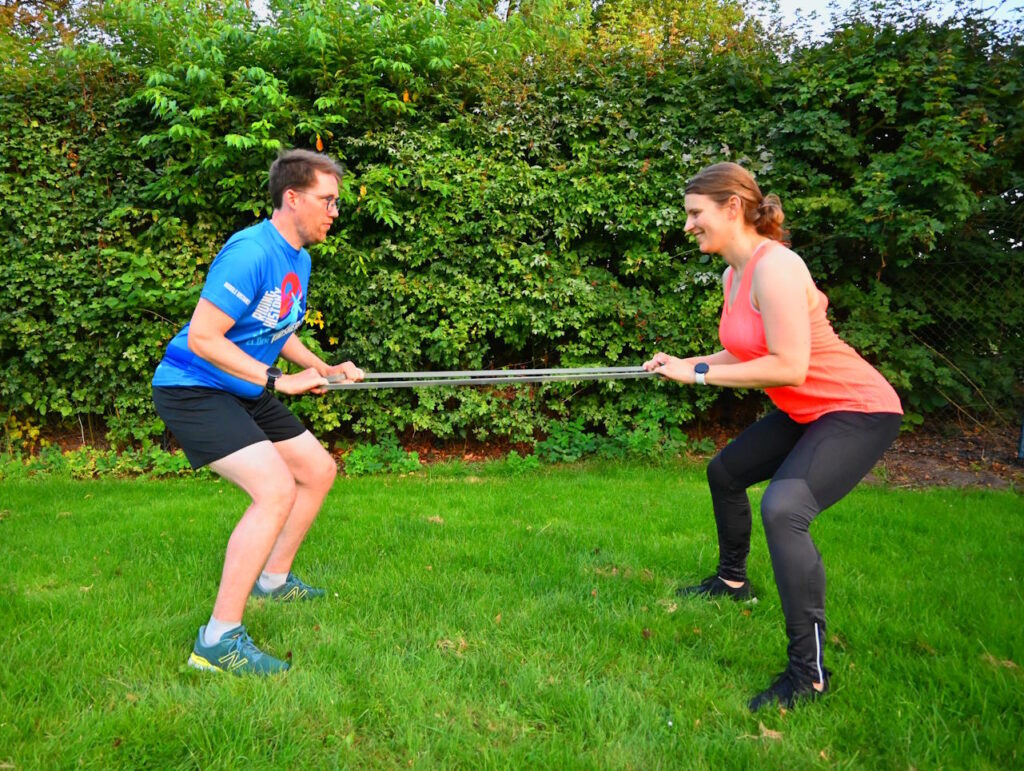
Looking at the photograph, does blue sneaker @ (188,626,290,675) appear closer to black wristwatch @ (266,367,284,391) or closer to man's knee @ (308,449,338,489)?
man's knee @ (308,449,338,489)

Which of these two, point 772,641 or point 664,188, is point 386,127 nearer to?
point 664,188

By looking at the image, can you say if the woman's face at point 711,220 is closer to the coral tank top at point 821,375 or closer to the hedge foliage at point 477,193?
the coral tank top at point 821,375

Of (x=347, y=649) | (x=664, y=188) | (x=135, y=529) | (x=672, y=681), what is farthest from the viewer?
(x=664, y=188)

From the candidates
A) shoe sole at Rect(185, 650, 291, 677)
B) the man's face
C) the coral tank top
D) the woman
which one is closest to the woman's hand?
the woman

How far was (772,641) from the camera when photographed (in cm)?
304

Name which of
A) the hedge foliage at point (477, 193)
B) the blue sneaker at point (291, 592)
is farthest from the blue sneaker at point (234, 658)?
the hedge foliage at point (477, 193)

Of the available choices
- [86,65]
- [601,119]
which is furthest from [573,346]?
[86,65]

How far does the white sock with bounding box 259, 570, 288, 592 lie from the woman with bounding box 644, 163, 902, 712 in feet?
7.03

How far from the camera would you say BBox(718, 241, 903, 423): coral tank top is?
2.74 metres

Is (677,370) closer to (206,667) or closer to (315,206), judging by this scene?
(315,206)

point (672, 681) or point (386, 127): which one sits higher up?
point (386, 127)

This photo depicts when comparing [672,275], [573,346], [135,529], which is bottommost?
[135,529]

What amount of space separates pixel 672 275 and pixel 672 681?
4.72m

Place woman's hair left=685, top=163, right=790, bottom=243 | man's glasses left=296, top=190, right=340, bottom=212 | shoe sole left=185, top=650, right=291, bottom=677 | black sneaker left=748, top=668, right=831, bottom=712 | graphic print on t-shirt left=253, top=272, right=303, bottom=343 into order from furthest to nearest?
man's glasses left=296, top=190, right=340, bottom=212
graphic print on t-shirt left=253, top=272, right=303, bottom=343
woman's hair left=685, top=163, right=790, bottom=243
shoe sole left=185, top=650, right=291, bottom=677
black sneaker left=748, top=668, right=831, bottom=712
